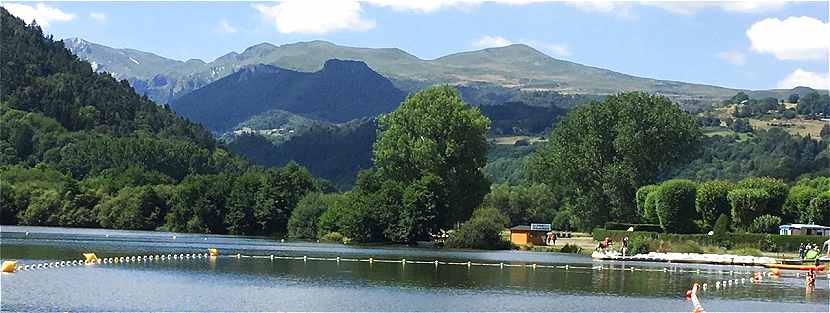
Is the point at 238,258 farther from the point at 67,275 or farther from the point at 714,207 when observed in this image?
the point at 714,207

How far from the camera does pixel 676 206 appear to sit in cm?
10412

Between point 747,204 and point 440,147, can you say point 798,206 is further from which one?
point 440,147

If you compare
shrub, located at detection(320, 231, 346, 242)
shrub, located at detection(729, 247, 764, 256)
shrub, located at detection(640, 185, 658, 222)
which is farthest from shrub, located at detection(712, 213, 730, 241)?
shrub, located at detection(320, 231, 346, 242)

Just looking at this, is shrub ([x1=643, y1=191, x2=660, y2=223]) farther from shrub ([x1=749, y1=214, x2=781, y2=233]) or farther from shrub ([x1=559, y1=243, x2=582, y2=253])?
shrub ([x1=749, y1=214, x2=781, y2=233])

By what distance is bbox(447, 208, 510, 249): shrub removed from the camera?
350 feet

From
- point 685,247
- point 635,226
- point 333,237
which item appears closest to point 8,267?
point 685,247

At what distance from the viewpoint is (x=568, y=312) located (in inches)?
1873

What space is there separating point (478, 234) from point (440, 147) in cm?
1280

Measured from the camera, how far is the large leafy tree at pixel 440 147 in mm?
115188

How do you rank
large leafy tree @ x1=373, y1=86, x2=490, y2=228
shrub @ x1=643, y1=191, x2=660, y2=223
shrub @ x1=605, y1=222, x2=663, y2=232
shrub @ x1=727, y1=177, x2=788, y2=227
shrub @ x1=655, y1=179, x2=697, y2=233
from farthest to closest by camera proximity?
large leafy tree @ x1=373, y1=86, x2=490, y2=228
shrub @ x1=605, y1=222, x2=663, y2=232
shrub @ x1=643, y1=191, x2=660, y2=223
shrub @ x1=655, y1=179, x2=697, y2=233
shrub @ x1=727, y1=177, x2=788, y2=227

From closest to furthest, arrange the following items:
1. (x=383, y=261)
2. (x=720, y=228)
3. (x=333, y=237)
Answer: (x=383, y=261), (x=720, y=228), (x=333, y=237)

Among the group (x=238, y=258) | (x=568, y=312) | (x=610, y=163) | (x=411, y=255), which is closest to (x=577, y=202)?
(x=610, y=163)

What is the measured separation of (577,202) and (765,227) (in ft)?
81.6

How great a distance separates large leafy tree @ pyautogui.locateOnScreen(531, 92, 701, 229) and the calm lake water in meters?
32.5
